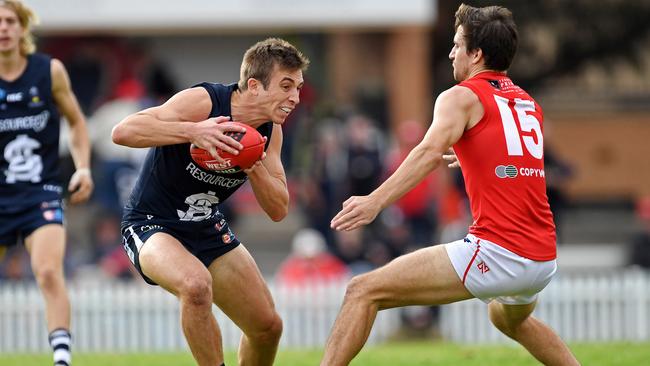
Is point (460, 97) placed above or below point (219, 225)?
above

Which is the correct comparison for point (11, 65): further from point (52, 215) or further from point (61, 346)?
point (61, 346)

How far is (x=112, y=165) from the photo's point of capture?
16.2m

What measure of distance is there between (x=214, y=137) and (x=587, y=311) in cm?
881

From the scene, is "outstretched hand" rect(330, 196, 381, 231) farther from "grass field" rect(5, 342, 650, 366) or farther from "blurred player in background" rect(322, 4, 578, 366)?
"grass field" rect(5, 342, 650, 366)

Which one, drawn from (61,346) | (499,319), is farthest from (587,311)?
(61,346)

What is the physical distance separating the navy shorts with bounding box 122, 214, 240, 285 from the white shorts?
57.4 inches

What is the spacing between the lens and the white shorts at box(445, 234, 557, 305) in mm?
6785

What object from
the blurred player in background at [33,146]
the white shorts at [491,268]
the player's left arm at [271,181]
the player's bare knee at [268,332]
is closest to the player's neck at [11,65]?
the blurred player in background at [33,146]

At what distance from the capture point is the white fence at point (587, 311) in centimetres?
1445

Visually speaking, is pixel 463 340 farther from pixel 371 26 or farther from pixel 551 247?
pixel 551 247

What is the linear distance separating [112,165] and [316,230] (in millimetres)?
2794

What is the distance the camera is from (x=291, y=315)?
569 inches

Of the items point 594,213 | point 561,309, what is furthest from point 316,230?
point 594,213

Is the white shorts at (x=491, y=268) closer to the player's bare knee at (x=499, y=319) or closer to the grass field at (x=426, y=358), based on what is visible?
the player's bare knee at (x=499, y=319)
